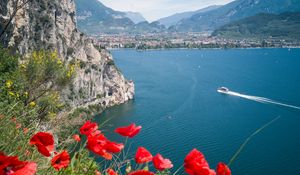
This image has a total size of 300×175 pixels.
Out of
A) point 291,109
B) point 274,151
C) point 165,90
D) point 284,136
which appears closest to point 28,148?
point 274,151

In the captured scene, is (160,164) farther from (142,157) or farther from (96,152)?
(96,152)

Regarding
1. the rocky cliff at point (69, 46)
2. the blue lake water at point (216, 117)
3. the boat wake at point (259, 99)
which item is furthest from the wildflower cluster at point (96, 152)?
the boat wake at point (259, 99)

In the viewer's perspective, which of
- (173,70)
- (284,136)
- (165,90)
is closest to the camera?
(284,136)

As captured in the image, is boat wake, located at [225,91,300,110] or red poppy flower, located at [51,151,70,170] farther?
boat wake, located at [225,91,300,110]

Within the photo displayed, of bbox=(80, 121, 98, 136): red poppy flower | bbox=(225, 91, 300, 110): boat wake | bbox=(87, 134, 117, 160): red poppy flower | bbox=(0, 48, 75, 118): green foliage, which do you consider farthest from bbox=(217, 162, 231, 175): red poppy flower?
bbox=(225, 91, 300, 110): boat wake

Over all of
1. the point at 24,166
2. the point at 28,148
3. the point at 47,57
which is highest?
the point at 24,166

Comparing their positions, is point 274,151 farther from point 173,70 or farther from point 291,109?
point 173,70

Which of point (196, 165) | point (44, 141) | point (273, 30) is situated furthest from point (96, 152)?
point (273, 30)

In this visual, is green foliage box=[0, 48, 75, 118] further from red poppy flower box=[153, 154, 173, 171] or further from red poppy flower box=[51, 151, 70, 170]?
red poppy flower box=[153, 154, 173, 171]
